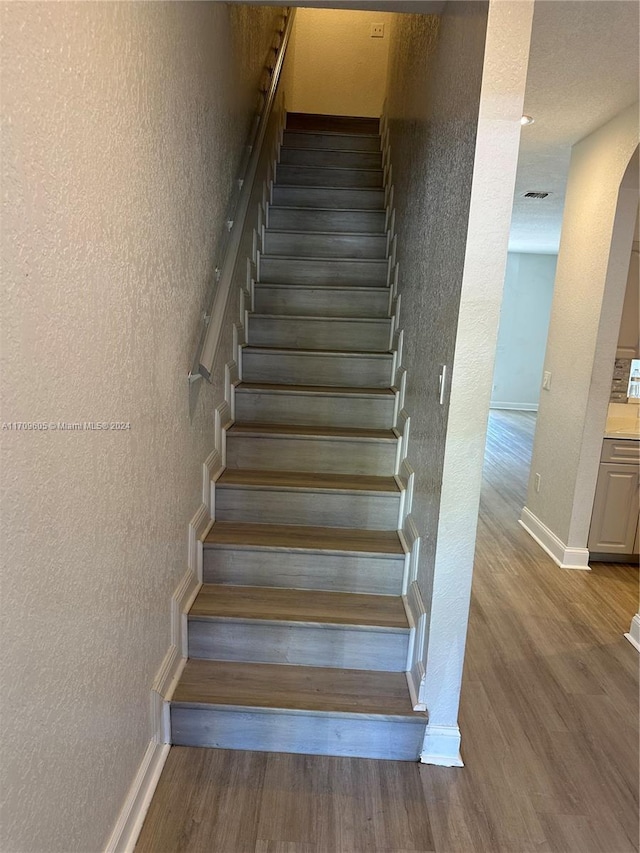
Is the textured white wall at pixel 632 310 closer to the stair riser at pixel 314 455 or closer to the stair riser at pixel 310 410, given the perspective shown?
the stair riser at pixel 310 410

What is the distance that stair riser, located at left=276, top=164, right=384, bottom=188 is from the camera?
387 centimetres

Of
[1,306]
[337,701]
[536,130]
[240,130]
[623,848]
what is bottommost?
[623,848]

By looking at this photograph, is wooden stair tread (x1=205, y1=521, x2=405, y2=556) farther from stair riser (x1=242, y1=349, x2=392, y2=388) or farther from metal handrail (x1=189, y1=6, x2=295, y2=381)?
stair riser (x1=242, y1=349, x2=392, y2=388)

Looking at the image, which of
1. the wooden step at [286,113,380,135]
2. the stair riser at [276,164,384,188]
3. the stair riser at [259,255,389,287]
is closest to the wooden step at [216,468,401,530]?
the stair riser at [259,255,389,287]

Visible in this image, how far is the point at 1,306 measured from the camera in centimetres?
78

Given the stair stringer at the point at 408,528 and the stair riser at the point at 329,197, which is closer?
the stair stringer at the point at 408,528

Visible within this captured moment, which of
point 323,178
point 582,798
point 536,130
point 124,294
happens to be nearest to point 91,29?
point 124,294

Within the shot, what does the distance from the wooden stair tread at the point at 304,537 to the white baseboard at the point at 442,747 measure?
0.62m

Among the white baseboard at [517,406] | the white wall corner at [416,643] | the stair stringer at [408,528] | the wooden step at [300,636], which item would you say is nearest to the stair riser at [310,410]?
the stair stringer at [408,528]

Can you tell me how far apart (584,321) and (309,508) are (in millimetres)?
2095

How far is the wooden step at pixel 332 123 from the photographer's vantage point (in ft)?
14.8

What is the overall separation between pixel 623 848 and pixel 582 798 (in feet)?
0.52

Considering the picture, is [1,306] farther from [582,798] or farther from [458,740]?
[582,798]

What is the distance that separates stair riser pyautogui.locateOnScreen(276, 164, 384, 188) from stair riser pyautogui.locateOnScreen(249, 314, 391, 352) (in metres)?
1.48
